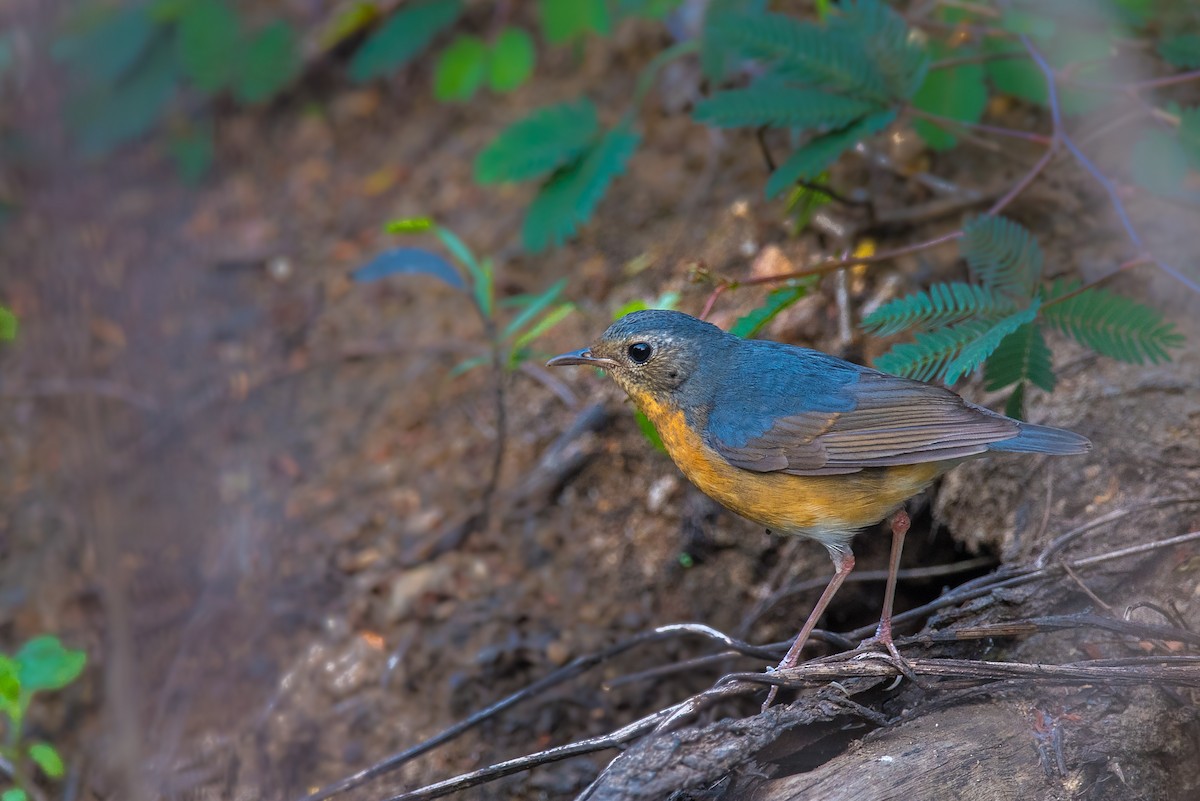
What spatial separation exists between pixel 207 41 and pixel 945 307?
516 centimetres

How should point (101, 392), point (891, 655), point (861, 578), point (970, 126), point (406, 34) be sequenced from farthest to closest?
point (406, 34), point (101, 392), point (861, 578), point (970, 126), point (891, 655)

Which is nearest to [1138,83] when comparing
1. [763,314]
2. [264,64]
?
[763,314]

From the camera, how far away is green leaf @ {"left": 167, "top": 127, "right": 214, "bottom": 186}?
23.7 feet

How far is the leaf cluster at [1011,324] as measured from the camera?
3.33m

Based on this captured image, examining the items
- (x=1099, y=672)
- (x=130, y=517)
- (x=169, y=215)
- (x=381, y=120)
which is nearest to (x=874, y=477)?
(x=1099, y=672)

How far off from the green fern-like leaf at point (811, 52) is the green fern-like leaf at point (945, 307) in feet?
2.96

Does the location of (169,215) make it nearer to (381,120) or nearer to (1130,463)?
(381,120)

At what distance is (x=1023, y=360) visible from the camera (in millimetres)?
3445

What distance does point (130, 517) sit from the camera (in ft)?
14.3

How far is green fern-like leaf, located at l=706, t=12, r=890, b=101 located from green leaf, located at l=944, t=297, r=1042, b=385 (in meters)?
1.11

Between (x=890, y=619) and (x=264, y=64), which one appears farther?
(x=264, y=64)

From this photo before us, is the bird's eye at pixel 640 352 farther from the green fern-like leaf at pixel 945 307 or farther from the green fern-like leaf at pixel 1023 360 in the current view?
the green fern-like leaf at pixel 1023 360

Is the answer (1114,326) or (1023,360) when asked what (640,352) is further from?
(1114,326)

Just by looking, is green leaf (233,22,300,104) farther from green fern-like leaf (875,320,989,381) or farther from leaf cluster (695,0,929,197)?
green fern-like leaf (875,320,989,381)
